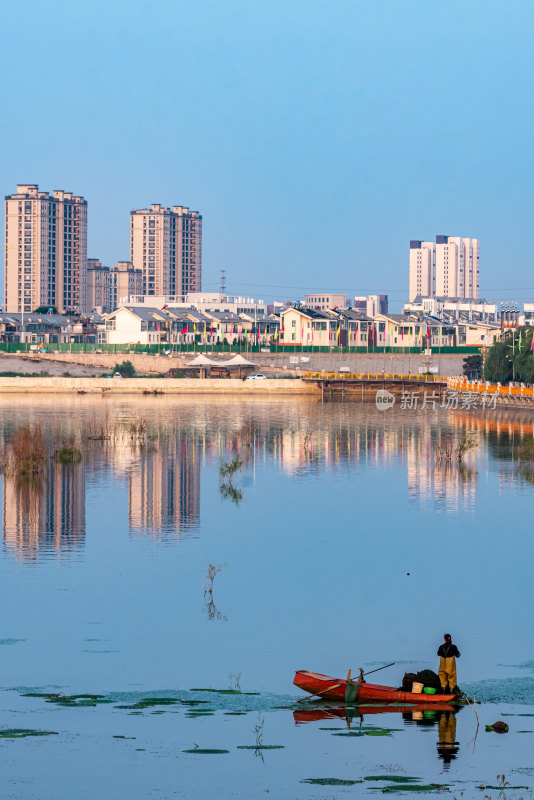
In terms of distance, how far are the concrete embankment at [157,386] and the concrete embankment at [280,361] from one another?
475 inches

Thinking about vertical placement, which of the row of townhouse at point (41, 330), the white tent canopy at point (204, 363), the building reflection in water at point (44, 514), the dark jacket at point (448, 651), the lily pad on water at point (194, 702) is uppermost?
the row of townhouse at point (41, 330)

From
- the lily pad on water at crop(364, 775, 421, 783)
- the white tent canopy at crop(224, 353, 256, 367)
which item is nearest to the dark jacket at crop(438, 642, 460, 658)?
the lily pad on water at crop(364, 775, 421, 783)

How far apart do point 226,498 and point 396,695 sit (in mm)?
28362

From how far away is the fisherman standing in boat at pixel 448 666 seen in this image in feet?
70.1

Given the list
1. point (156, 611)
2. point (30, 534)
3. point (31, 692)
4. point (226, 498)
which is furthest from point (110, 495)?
point (31, 692)

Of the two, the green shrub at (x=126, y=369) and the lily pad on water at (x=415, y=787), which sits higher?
the green shrub at (x=126, y=369)

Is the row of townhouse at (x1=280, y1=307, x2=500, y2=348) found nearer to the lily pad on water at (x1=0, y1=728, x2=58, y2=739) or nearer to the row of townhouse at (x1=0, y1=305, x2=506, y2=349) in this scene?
the row of townhouse at (x1=0, y1=305, x2=506, y2=349)

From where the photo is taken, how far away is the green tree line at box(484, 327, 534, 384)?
11169cm

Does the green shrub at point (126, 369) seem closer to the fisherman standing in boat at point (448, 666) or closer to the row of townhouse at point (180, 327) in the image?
the row of townhouse at point (180, 327)

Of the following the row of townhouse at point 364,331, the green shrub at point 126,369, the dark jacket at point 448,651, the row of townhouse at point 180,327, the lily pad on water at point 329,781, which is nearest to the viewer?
the lily pad on water at point 329,781

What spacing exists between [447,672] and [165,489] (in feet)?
102

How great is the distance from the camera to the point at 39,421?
91.1m

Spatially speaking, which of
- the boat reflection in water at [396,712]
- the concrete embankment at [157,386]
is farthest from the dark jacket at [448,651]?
the concrete embankment at [157,386]

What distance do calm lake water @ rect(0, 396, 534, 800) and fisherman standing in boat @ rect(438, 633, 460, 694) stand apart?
573 mm
